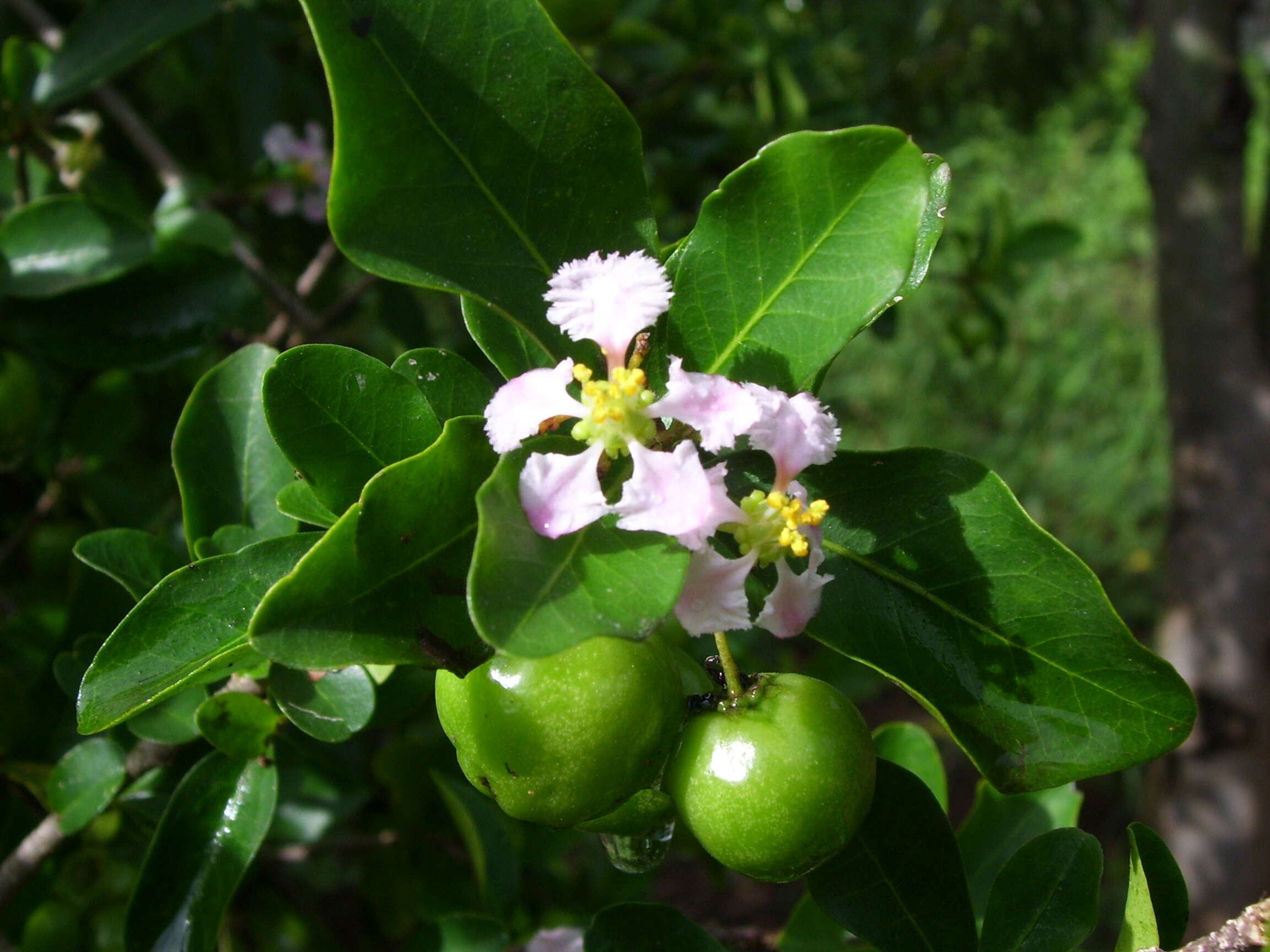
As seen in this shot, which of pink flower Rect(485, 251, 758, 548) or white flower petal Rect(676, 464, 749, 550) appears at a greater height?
pink flower Rect(485, 251, 758, 548)

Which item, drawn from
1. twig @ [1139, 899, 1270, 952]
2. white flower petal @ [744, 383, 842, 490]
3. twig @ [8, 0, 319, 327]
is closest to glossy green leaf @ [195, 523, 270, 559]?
white flower petal @ [744, 383, 842, 490]

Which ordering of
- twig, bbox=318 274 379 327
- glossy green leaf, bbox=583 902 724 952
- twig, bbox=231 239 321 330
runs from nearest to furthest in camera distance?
glossy green leaf, bbox=583 902 724 952
twig, bbox=231 239 321 330
twig, bbox=318 274 379 327

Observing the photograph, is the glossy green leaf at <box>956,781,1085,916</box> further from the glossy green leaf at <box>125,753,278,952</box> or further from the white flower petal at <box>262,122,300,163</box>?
the white flower petal at <box>262,122,300,163</box>

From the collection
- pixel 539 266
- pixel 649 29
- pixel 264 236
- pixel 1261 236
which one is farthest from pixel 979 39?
pixel 539 266

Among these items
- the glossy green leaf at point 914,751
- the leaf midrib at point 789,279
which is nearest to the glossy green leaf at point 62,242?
the leaf midrib at point 789,279

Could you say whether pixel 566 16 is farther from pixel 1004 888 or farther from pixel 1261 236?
pixel 1261 236

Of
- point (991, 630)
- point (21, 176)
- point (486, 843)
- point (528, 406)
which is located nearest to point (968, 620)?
point (991, 630)
